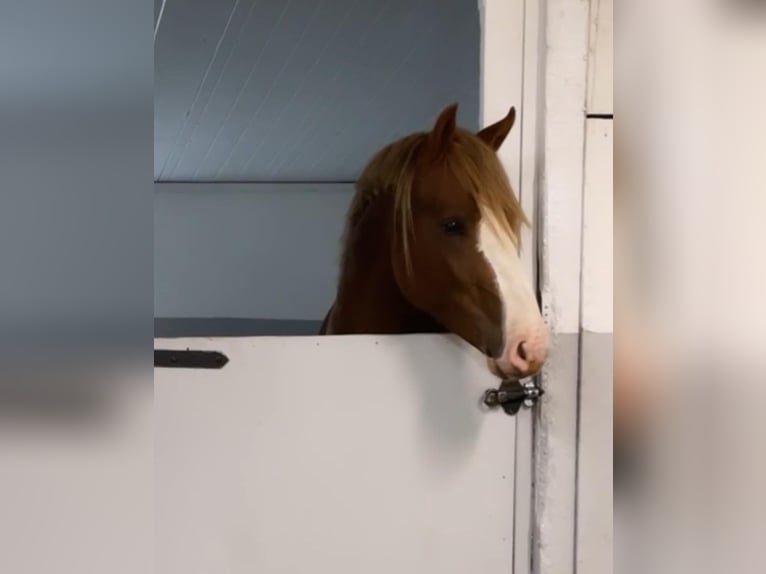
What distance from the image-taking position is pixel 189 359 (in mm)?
828

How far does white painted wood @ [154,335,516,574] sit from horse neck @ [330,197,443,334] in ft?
0.16

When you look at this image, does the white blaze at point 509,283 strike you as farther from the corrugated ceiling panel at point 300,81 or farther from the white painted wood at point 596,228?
the corrugated ceiling panel at point 300,81

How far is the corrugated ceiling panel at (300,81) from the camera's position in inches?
48.3

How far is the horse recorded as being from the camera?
763mm

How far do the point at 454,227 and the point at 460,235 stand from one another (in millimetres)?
11

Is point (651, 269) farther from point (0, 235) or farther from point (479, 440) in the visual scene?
point (479, 440)

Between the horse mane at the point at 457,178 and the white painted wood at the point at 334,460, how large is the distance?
16cm

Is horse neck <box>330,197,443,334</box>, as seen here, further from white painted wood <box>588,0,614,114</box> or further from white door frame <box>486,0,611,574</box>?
white painted wood <box>588,0,614,114</box>

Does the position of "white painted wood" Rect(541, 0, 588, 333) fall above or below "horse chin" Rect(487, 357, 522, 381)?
above

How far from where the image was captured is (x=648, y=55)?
37 centimetres

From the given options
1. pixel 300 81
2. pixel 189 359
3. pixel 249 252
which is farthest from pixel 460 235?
pixel 249 252

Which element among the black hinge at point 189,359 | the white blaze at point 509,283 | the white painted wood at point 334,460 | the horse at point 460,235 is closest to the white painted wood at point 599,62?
the horse at point 460,235

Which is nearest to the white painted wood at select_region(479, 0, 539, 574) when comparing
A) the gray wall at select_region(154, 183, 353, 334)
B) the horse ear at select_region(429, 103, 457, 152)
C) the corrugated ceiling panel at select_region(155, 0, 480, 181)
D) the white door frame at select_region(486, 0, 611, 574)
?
the white door frame at select_region(486, 0, 611, 574)

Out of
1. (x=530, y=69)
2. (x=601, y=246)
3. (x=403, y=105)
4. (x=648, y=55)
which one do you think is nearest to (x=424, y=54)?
(x=403, y=105)
